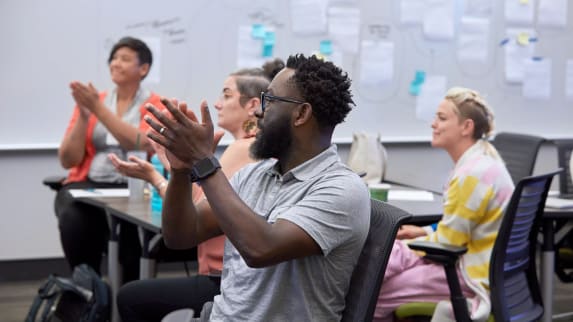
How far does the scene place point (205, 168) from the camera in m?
1.93

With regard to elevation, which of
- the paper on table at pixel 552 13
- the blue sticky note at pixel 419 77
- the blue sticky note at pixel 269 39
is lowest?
the blue sticky note at pixel 419 77

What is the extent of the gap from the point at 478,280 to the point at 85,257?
2.00 metres

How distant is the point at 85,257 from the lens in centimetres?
446

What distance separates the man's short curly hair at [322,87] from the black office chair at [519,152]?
267cm

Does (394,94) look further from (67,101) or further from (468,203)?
(468,203)

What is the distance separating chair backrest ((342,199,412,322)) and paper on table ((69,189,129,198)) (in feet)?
6.99

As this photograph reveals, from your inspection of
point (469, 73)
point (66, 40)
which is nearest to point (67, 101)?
point (66, 40)

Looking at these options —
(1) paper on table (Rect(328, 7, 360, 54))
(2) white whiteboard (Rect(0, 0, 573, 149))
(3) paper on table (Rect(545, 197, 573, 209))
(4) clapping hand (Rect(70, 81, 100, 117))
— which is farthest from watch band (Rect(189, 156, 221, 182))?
(1) paper on table (Rect(328, 7, 360, 54))

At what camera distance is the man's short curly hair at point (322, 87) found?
2.15m

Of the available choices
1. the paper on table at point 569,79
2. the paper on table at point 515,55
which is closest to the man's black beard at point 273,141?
the paper on table at point 515,55

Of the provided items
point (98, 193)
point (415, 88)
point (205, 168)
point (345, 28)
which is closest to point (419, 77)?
point (415, 88)

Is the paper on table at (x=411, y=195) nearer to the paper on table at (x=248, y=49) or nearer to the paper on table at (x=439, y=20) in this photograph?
the paper on table at (x=248, y=49)

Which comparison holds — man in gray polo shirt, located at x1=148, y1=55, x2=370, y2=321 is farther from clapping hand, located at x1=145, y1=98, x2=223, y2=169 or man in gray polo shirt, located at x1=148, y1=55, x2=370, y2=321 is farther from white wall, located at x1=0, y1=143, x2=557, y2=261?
white wall, located at x1=0, y1=143, x2=557, y2=261

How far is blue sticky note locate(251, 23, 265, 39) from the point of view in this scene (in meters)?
5.61
